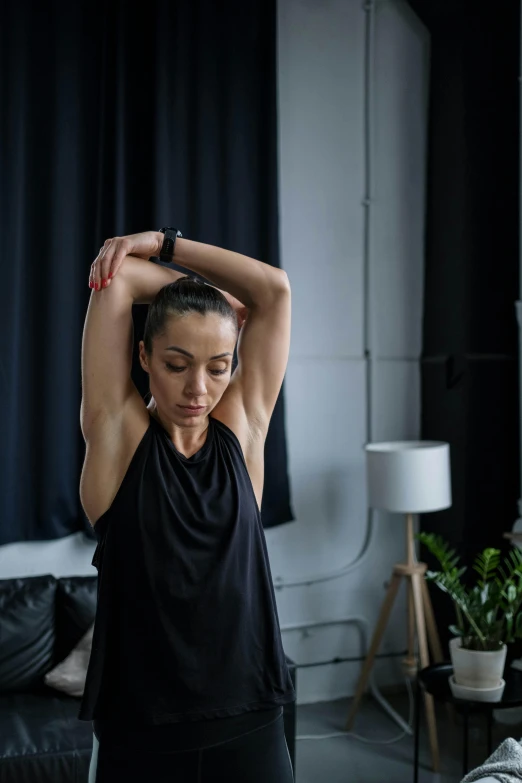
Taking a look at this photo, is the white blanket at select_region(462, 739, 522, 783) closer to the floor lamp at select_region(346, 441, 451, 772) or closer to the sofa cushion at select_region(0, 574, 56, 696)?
the floor lamp at select_region(346, 441, 451, 772)

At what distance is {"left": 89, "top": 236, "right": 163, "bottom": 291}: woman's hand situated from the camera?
3.96 ft

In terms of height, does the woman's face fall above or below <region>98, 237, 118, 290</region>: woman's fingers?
below

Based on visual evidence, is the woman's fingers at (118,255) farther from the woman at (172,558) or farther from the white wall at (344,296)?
the white wall at (344,296)

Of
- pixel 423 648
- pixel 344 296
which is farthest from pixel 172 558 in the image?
pixel 344 296

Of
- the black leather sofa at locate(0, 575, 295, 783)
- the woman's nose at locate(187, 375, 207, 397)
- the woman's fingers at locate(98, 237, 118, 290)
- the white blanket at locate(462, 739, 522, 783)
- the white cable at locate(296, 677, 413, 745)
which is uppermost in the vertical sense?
the woman's fingers at locate(98, 237, 118, 290)

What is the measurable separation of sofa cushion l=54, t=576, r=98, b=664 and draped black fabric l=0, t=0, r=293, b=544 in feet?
0.94

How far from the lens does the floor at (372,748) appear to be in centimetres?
314

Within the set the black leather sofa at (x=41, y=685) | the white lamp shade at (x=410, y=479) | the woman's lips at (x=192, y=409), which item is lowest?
the black leather sofa at (x=41, y=685)

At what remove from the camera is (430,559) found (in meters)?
4.07

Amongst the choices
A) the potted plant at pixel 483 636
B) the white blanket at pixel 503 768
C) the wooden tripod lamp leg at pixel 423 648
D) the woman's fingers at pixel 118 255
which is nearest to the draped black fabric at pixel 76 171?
the wooden tripod lamp leg at pixel 423 648

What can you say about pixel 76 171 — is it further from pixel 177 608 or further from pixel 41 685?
pixel 177 608

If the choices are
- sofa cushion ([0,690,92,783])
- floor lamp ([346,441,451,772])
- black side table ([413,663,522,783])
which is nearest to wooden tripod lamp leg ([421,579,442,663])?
floor lamp ([346,441,451,772])

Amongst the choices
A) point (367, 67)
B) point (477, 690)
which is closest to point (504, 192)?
point (367, 67)

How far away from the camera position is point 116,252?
4.02ft
